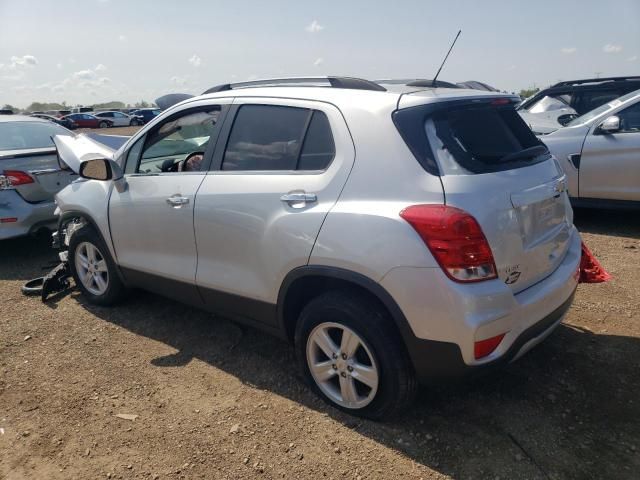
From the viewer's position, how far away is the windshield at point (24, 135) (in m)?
5.94

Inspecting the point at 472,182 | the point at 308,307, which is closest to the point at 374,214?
the point at 472,182

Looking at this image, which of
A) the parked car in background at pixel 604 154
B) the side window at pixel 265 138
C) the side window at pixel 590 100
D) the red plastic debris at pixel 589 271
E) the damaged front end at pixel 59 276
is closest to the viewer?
the side window at pixel 265 138

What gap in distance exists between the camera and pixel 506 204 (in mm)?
2432

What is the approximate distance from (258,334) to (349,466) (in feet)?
5.11

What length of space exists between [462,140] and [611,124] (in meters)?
4.24

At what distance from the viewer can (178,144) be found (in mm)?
4133

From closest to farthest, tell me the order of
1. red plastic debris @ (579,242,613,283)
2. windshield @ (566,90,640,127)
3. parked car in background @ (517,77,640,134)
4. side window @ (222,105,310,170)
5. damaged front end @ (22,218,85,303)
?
side window @ (222,105,310,170)
red plastic debris @ (579,242,613,283)
damaged front end @ (22,218,85,303)
windshield @ (566,90,640,127)
parked car in background @ (517,77,640,134)

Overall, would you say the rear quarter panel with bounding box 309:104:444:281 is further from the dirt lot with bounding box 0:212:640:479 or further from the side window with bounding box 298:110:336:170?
the dirt lot with bounding box 0:212:640:479

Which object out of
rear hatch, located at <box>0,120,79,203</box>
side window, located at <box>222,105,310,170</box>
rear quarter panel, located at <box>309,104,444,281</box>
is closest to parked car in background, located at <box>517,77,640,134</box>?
side window, located at <box>222,105,310,170</box>

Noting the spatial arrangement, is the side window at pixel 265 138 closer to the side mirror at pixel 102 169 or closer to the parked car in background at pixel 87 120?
the side mirror at pixel 102 169

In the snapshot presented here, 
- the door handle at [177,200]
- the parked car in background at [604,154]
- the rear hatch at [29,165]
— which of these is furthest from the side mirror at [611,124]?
the rear hatch at [29,165]

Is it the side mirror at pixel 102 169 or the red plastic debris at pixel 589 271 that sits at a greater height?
the side mirror at pixel 102 169

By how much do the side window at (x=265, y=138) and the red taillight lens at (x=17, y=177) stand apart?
11.2 ft

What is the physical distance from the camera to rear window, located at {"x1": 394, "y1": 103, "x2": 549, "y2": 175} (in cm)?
246
